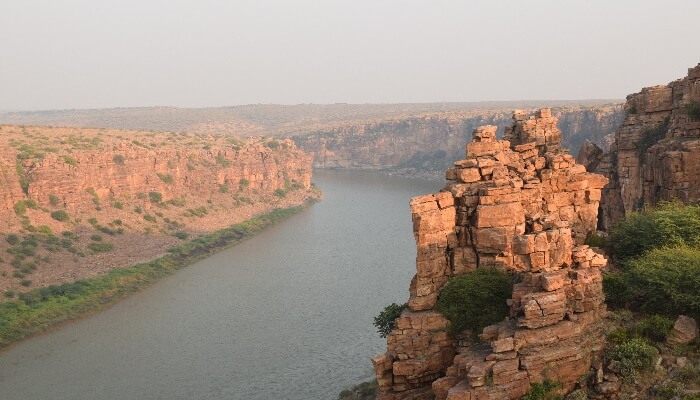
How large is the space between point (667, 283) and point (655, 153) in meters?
11.3

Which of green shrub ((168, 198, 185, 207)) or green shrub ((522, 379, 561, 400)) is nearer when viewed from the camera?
green shrub ((522, 379, 561, 400))

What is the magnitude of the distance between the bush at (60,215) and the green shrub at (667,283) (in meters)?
46.0

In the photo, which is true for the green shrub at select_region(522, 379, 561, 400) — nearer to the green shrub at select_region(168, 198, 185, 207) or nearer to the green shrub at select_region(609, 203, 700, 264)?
the green shrub at select_region(609, 203, 700, 264)

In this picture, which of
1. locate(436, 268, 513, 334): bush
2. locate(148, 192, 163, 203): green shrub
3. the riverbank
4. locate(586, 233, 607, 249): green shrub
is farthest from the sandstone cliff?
locate(586, 233, 607, 249): green shrub

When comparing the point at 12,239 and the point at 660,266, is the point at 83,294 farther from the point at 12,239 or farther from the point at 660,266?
the point at 660,266

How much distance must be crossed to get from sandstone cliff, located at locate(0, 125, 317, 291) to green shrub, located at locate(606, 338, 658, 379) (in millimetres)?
37576

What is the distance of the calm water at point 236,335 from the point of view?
29953 millimetres

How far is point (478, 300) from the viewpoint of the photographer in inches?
654

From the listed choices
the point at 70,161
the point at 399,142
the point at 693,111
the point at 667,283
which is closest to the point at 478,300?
the point at 667,283

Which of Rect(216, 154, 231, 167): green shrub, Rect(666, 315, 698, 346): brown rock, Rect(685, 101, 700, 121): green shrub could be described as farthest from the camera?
Rect(216, 154, 231, 167): green shrub

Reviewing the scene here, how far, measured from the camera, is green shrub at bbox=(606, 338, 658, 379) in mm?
14445

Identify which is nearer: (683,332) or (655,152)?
(683,332)

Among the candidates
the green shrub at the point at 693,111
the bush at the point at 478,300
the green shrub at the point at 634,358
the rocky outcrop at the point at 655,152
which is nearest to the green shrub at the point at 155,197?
the rocky outcrop at the point at 655,152

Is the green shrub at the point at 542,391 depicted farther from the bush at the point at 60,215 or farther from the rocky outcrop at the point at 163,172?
the rocky outcrop at the point at 163,172
